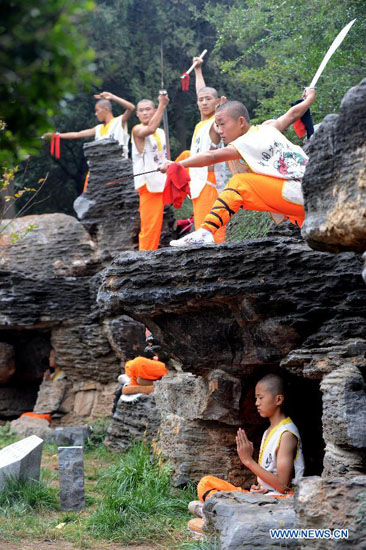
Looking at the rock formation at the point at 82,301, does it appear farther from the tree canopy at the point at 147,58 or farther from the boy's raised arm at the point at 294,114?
the boy's raised arm at the point at 294,114

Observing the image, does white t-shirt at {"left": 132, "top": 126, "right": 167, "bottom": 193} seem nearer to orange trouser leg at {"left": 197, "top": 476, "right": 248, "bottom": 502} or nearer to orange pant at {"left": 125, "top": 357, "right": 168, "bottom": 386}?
orange pant at {"left": 125, "top": 357, "right": 168, "bottom": 386}

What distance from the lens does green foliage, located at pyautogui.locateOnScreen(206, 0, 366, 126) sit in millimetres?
10320

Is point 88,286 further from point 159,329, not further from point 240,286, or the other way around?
point 240,286

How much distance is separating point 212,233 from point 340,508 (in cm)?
242

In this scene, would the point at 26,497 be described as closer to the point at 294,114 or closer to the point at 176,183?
the point at 176,183

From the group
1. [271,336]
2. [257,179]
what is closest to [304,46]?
[257,179]

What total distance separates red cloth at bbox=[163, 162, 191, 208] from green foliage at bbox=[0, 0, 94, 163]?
3182mm

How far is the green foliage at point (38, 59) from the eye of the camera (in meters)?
2.06

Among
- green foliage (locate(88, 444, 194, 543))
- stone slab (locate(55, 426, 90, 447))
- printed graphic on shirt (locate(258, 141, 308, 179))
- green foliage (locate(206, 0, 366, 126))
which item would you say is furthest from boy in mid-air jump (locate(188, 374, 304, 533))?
green foliage (locate(206, 0, 366, 126))

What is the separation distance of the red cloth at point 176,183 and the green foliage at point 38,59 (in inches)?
125

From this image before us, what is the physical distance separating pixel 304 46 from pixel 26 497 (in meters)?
9.03

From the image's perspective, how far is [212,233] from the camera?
522 centimetres

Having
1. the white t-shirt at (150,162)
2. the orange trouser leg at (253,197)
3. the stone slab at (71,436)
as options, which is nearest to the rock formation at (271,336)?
the orange trouser leg at (253,197)

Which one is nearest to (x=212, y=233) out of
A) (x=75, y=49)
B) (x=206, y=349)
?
(x=206, y=349)
